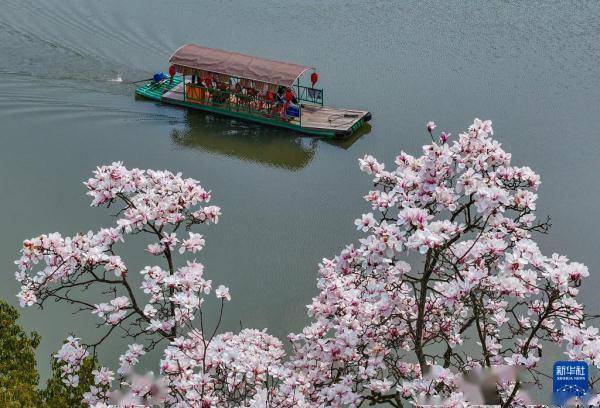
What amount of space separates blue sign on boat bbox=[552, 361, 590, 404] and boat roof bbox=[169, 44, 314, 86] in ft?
39.8

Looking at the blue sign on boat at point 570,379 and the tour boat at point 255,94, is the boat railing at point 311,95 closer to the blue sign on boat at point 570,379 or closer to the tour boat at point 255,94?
the tour boat at point 255,94

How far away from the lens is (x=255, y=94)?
16578 millimetres

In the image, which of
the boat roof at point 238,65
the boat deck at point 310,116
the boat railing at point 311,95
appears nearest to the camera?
the boat deck at point 310,116

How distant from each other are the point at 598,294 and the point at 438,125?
656 cm

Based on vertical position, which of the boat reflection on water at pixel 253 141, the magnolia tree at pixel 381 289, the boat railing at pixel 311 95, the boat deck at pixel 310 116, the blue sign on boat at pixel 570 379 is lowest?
the blue sign on boat at pixel 570 379

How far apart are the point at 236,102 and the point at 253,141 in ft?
5.11

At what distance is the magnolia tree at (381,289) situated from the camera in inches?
189

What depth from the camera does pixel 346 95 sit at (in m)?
17.6

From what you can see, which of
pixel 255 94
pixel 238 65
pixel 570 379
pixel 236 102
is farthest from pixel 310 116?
pixel 570 379

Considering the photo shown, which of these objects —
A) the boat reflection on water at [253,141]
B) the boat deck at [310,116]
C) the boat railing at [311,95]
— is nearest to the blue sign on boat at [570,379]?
the boat reflection on water at [253,141]

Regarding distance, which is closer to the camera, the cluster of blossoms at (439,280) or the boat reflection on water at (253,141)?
the cluster of blossoms at (439,280)

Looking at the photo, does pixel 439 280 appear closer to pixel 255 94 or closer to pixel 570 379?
pixel 570 379

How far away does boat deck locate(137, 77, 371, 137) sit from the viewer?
618 inches

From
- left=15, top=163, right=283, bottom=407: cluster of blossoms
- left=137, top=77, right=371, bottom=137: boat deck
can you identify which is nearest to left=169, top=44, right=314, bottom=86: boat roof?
left=137, top=77, right=371, bottom=137: boat deck
